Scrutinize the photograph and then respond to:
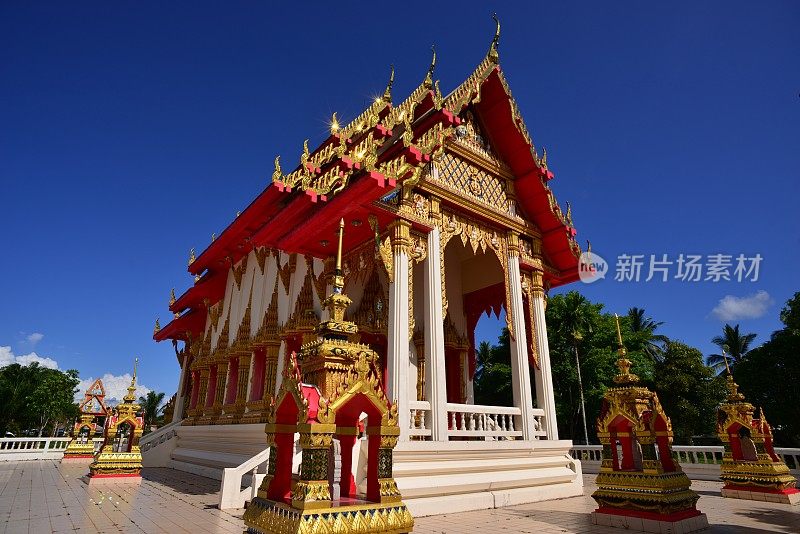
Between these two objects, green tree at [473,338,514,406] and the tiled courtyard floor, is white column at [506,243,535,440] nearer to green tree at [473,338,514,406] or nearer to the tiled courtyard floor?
the tiled courtyard floor

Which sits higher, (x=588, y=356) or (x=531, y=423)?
(x=588, y=356)

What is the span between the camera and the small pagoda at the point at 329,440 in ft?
8.99

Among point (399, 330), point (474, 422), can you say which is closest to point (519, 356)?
point (474, 422)

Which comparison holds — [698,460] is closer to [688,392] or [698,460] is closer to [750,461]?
[750,461]

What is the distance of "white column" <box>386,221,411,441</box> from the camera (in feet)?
21.6

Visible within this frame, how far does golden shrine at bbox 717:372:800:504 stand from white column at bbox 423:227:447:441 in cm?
571

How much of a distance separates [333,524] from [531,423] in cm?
655

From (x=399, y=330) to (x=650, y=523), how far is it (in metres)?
3.90

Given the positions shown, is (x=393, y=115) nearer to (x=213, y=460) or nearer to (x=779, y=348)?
(x=213, y=460)

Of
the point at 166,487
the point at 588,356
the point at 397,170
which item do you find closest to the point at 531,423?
the point at 397,170

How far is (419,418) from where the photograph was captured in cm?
711

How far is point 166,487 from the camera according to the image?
8617mm

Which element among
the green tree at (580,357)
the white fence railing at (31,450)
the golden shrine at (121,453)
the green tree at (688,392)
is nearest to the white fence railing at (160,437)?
the golden shrine at (121,453)

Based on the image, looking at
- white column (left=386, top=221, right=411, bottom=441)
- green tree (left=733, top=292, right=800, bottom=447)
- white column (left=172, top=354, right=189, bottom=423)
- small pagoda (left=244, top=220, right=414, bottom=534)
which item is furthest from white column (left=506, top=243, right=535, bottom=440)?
green tree (left=733, top=292, right=800, bottom=447)
